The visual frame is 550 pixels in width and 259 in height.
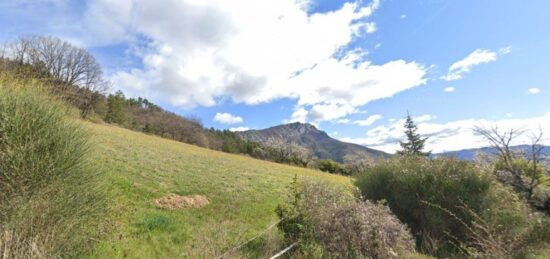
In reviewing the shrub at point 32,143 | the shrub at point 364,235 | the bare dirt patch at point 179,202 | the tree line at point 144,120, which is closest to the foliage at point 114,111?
the tree line at point 144,120

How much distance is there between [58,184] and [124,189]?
6424 mm

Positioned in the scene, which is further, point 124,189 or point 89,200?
point 124,189

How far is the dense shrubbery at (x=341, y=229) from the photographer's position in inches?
248

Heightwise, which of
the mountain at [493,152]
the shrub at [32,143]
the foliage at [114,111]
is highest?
the foliage at [114,111]

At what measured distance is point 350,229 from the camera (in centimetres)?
651

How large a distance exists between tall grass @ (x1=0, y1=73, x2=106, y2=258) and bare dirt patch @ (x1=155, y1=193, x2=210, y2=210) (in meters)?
4.82

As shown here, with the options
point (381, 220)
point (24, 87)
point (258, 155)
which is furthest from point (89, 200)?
point (258, 155)

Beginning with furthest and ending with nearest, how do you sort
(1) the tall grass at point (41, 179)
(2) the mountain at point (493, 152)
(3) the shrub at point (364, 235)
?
(2) the mountain at point (493, 152) < (3) the shrub at point (364, 235) < (1) the tall grass at point (41, 179)

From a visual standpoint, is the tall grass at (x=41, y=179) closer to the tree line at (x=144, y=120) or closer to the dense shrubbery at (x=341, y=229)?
the dense shrubbery at (x=341, y=229)

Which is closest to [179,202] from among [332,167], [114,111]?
[332,167]

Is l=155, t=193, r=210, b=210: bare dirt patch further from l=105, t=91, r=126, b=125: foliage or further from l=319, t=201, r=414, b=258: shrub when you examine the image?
l=105, t=91, r=126, b=125: foliage

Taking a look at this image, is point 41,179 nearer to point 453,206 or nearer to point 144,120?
point 453,206

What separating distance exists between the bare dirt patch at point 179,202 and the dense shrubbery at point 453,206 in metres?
6.57

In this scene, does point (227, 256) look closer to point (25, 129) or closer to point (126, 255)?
point (126, 255)
